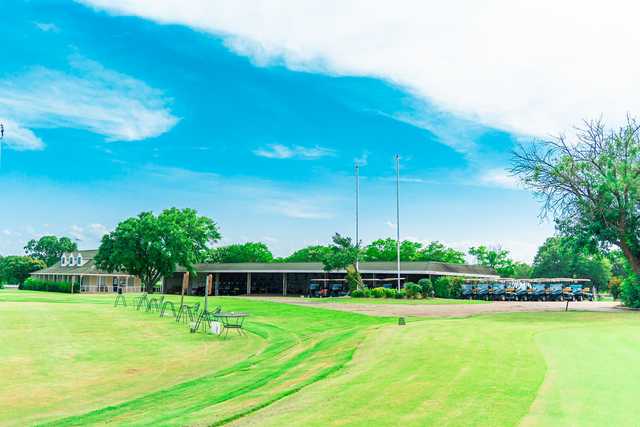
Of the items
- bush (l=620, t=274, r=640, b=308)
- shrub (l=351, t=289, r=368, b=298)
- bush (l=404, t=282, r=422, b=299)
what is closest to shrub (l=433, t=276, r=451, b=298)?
bush (l=404, t=282, r=422, b=299)

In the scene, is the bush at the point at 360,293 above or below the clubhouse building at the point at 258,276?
below

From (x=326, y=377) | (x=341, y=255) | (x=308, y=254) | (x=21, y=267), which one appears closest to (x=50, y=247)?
(x=21, y=267)

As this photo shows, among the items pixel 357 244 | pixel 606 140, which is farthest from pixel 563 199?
pixel 357 244

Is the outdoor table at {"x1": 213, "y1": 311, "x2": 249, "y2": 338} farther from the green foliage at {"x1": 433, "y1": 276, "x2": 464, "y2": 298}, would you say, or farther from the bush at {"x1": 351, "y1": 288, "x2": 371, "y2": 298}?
the green foliage at {"x1": 433, "y1": 276, "x2": 464, "y2": 298}

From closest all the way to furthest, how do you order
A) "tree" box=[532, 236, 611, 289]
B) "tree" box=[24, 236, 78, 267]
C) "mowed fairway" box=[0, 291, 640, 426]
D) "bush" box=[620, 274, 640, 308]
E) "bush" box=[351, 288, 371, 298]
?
"mowed fairway" box=[0, 291, 640, 426], "bush" box=[620, 274, 640, 308], "bush" box=[351, 288, 371, 298], "tree" box=[532, 236, 611, 289], "tree" box=[24, 236, 78, 267]

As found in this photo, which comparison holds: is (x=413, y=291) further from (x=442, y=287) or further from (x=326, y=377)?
(x=326, y=377)

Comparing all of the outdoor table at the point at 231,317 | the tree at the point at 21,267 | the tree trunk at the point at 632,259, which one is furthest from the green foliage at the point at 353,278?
the tree at the point at 21,267

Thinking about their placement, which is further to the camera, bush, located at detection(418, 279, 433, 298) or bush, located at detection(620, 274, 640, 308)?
bush, located at detection(418, 279, 433, 298)

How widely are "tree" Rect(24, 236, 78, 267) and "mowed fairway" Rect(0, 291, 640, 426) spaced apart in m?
117

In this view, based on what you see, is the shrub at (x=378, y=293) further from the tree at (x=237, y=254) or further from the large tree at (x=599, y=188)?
the tree at (x=237, y=254)

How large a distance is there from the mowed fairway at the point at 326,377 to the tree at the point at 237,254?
71737 millimetres

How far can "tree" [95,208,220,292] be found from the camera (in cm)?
6006

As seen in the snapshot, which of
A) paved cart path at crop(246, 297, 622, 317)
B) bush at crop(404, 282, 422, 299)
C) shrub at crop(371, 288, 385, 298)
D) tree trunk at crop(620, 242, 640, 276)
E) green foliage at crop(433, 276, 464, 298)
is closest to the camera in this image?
paved cart path at crop(246, 297, 622, 317)

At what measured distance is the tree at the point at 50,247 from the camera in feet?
415
